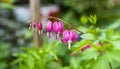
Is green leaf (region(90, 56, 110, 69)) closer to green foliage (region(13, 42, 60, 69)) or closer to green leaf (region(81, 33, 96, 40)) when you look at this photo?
green leaf (region(81, 33, 96, 40))

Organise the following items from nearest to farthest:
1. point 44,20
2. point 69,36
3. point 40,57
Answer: point 69,36, point 40,57, point 44,20

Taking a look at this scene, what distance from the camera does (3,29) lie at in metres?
3.18

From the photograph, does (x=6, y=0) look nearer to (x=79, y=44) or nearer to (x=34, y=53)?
(x=34, y=53)

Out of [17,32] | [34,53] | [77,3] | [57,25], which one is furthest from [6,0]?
[57,25]

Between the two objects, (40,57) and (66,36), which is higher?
(66,36)

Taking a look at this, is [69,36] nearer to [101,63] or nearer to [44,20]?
[101,63]

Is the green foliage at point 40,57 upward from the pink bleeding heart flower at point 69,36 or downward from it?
downward

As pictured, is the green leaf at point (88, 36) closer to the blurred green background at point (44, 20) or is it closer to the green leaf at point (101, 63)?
the green leaf at point (101, 63)

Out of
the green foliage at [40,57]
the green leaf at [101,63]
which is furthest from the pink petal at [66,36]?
the green foliage at [40,57]

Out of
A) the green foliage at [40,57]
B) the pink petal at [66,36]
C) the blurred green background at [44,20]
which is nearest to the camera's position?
the pink petal at [66,36]

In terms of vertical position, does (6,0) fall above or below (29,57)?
above

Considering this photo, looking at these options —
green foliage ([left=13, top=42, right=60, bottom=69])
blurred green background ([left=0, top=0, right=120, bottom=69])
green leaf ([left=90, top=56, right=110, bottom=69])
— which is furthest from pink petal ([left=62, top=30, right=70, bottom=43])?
blurred green background ([left=0, top=0, right=120, bottom=69])

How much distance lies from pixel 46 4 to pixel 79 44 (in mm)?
2282

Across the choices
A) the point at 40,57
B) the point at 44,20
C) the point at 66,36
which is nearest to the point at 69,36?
the point at 66,36
